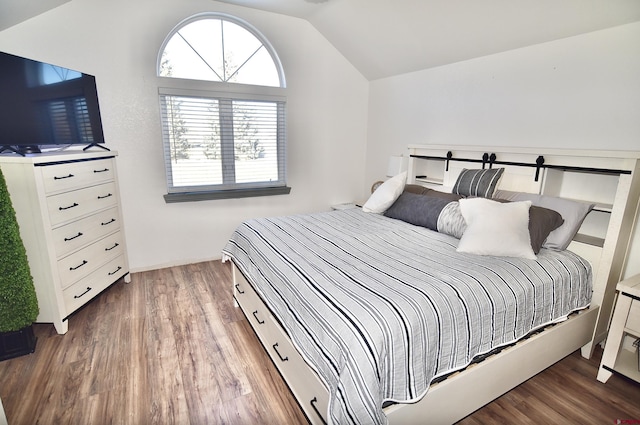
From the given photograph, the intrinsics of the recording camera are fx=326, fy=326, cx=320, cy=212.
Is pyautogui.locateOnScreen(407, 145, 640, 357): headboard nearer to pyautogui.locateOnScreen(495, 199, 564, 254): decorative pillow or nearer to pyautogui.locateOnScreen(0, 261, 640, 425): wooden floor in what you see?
pyautogui.locateOnScreen(495, 199, 564, 254): decorative pillow

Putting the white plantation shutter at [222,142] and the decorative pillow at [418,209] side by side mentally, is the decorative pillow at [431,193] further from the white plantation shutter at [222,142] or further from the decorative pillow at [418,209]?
the white plantation shutter at [222,142]

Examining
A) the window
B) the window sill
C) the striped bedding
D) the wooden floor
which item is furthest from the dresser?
the striped bedding

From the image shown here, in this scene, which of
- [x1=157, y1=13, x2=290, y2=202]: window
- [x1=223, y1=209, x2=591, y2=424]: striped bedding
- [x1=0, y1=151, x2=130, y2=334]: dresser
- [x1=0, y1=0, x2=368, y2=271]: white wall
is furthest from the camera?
[x1=157, y1=13, x2=290, y2=202]: window

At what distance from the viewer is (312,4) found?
3.24 meters

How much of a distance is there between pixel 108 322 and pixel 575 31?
385 cm

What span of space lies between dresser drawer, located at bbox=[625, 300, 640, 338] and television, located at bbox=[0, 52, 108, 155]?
A: 3.75 metres

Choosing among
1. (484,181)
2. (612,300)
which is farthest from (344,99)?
(612,300)

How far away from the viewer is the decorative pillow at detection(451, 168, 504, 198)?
96.3 inches

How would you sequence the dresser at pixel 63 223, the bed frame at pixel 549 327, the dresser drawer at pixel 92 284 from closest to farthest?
the bed frame at pixel 549 327, the dresser at pixel 63 223, the dresser drawer at pixel 92 284

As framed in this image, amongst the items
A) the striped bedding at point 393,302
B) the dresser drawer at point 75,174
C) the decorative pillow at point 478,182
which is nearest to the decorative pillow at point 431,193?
the decorative pillow at point 478,182

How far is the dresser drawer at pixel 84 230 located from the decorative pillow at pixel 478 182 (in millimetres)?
2954

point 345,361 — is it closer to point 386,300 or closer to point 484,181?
point 386,300

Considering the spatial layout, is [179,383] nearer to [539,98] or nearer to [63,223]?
[63,223]

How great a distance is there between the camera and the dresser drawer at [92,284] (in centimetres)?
233
